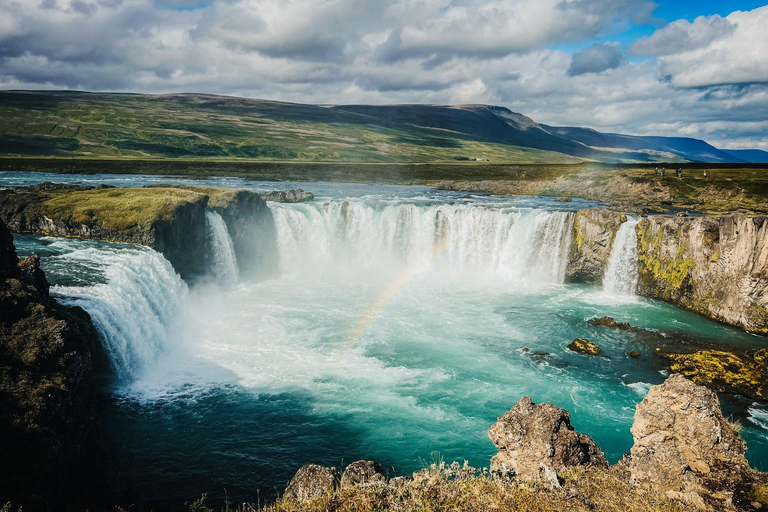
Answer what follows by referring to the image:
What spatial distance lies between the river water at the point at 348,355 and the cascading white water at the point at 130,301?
0.09m

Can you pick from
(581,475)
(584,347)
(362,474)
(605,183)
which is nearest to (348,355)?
(362,474)

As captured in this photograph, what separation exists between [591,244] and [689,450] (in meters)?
27.6

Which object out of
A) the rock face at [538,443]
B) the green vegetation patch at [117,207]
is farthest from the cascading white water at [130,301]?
the rock face at [538,443]

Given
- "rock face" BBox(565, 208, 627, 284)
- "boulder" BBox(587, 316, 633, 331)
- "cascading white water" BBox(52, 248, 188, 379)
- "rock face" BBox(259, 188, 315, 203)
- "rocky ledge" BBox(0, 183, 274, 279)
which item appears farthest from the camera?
"rock face" BBox(259, 188, 315, 203)

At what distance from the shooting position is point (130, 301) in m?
21.1

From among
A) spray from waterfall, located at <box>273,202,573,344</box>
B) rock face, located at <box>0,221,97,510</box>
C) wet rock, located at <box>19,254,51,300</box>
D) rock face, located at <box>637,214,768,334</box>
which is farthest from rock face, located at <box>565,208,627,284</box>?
wet rock, located at <box>19,254,51,300</box>

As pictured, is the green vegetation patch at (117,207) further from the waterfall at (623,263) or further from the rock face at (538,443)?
the waterfall at (623,263)

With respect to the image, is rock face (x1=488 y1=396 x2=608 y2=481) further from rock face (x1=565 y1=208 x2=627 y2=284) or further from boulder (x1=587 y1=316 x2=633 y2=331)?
rock face (x1=565 y1=208 x2=627 y2=284)

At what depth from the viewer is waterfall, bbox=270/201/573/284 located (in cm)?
3700

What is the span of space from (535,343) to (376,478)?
17.0m

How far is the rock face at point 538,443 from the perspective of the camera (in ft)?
32.6

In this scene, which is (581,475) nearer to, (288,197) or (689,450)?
A: (689,450)

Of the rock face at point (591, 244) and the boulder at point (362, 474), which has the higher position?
the rock face at point (591, 244)

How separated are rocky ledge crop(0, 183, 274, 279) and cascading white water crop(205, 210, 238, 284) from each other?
441mm
